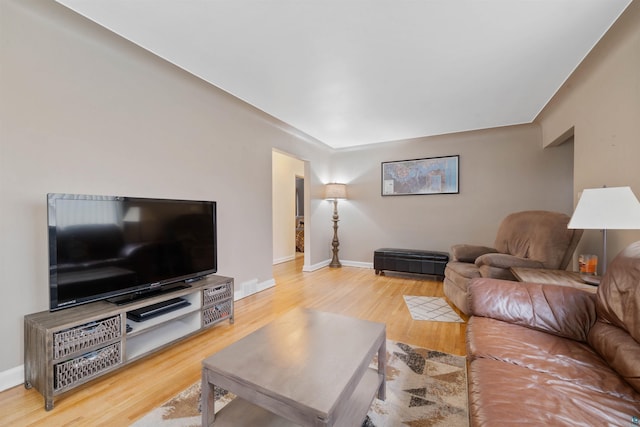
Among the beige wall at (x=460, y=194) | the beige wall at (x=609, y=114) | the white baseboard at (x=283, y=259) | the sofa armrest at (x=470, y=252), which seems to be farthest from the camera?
the white baseboard at (x=283, y=259)

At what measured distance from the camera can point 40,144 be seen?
1699 mm

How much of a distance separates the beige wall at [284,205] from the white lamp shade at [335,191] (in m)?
1.23

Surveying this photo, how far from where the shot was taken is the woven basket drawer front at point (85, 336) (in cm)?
146

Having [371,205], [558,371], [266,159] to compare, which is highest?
[266,159]

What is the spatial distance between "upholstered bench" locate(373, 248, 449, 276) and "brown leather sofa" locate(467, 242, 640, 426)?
2404 mm

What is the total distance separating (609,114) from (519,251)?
1449 mm

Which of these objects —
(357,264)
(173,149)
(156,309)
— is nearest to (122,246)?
(156,309)

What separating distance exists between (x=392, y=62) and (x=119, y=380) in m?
3.07

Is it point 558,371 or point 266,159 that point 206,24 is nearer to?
point 266,159

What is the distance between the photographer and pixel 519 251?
288 cm

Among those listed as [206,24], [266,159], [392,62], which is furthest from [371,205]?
[206,24]

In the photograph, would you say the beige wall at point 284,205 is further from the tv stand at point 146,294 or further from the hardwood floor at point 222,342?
the tv stand at point 146,294

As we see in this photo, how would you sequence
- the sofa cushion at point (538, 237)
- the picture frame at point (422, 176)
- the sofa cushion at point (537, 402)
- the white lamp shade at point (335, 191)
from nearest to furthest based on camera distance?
1. the sofa cushion at point (537, 402)
2. the sofa cushion at point (538, 237)
3. the picture frame at point (422, 176)
4. the white lamp shade at point (335, 191)

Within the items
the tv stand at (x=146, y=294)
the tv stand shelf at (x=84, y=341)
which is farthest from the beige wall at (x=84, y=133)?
the tv stand at (x=146, y=294)
